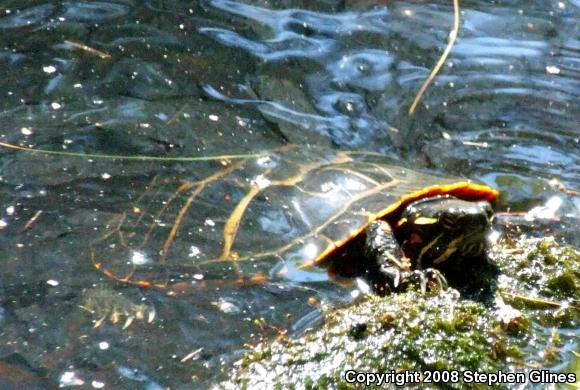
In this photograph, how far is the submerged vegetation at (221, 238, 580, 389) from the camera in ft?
10.5

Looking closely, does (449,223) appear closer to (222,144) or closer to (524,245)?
(524,245)

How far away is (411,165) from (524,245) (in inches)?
44.8

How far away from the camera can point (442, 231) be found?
4.09m

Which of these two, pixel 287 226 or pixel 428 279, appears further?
pixel 287 226

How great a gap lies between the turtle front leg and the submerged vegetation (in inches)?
6.9

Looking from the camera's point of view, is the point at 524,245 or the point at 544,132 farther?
the point at 544,132

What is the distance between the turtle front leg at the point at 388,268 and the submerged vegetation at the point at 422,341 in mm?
174

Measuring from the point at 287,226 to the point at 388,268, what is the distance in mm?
551

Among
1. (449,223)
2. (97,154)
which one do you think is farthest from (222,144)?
(449,223)

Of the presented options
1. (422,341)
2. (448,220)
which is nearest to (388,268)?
(448,220)

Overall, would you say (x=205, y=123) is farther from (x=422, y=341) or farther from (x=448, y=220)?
(x=422, y=341)

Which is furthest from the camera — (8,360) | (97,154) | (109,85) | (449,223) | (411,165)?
(109,85)

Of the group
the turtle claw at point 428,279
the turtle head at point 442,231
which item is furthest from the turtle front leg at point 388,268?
the turtle head at point 442,231

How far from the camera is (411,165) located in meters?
5.18
